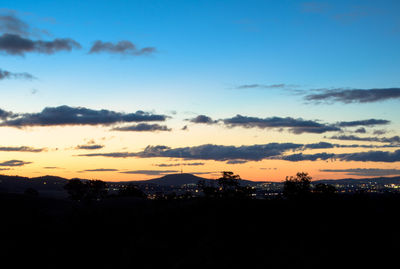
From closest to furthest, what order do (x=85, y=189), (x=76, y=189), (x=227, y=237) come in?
(x=227, y=237) < (x=76, y=189) < (x=85, y=189)

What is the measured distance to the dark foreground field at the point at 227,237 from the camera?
29.8 m

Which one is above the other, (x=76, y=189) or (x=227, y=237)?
(x=227, y=237)

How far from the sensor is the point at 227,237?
1374 inches

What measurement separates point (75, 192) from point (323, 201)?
15644 cm

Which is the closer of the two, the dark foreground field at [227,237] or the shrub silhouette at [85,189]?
the dark foreground field at [227,237]

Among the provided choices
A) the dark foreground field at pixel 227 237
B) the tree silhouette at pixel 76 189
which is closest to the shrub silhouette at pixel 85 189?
the tree silhouette at pixel 76 189

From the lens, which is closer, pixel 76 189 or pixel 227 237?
pixel 227 237

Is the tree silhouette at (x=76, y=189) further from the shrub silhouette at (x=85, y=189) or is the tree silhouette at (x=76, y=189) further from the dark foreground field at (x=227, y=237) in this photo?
A: the dark foreground field at (x=227, y=237)

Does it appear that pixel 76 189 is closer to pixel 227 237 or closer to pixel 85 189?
pixel 85 189

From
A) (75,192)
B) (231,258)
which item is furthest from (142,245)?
(75,192)

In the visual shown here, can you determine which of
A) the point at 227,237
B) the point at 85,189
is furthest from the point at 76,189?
the point at 227,237

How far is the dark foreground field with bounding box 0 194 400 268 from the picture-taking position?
29.8 metres

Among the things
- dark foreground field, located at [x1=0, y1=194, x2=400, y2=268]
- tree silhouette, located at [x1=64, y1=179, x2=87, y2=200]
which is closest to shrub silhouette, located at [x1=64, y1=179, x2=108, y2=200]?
tree silhouette, located at [x1=64, y1=179, x2=87, y2=200]

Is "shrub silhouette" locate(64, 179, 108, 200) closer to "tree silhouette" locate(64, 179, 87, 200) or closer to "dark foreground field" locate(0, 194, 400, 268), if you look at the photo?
"tree silhouette" locate(64, 179, 87, 200)
